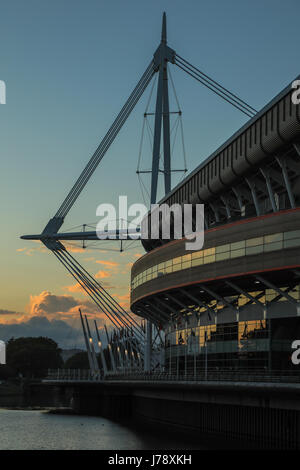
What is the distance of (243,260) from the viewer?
63812 mm

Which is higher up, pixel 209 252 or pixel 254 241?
pixel 254 241

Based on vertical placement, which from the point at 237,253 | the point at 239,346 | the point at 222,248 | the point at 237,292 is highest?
the point at 222,248

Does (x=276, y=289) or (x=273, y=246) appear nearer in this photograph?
(x=273, y=246)

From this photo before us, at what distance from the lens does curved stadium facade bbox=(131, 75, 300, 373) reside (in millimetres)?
61906

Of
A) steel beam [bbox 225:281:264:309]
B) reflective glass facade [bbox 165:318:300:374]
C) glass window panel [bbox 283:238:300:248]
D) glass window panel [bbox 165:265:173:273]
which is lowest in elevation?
reflective glass facade [bbox 165:318:300:374]

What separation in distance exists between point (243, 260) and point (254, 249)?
161 cm

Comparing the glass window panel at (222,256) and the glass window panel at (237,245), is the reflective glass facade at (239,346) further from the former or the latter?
the glass window panel at (237,245)

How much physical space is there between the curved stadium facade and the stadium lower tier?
0.30 ft

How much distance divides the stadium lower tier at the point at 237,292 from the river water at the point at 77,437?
31.9ft

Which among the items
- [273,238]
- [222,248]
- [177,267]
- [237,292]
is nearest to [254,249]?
[273,238]

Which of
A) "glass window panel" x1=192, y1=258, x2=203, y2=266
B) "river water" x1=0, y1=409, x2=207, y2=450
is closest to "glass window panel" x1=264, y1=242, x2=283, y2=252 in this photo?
"glass window panel" x1=192, y1=258, x2=203, y2=266

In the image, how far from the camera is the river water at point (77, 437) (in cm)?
5944

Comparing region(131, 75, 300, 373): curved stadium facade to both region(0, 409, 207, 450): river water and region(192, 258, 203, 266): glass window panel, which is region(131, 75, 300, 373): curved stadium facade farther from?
region(0, 409, 207, 450): river water

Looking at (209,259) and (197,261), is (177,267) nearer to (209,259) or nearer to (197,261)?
(197,261)
